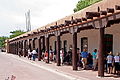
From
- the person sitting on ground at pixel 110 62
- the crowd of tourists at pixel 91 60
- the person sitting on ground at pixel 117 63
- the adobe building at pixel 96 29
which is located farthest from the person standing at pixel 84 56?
the person sitting on ground at pixel 117 63

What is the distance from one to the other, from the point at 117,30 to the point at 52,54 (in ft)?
41.7

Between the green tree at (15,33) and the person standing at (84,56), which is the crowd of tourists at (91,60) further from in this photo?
the green tree at (15,33)

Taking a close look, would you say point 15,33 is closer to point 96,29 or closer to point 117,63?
point 96,29

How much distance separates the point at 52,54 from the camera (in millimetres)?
32500

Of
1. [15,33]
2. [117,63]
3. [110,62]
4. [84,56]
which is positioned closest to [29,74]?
[84,56]

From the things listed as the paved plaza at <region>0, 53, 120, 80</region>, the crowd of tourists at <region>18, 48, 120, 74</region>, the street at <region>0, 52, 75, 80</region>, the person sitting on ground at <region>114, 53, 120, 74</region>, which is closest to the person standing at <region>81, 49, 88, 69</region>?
the crowd of tourists at <region>18, 48, 120, 74</region>

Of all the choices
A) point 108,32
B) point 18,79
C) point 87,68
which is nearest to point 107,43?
point 108,32

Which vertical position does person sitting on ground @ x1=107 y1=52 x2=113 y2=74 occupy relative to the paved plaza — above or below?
above

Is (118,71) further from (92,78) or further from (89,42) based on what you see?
(89,42)

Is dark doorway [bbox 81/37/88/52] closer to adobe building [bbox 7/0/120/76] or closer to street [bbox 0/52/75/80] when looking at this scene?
adobe building [bbox 7/0/120/76]

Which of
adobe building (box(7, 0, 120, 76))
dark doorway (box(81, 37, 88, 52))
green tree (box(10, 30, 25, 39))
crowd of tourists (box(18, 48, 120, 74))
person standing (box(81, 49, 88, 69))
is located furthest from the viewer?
green tree (box(10, 30, 25, 39))

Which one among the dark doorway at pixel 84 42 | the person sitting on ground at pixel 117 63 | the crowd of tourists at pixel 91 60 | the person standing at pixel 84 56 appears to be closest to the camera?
the person sitting on ground at pixel 117 63

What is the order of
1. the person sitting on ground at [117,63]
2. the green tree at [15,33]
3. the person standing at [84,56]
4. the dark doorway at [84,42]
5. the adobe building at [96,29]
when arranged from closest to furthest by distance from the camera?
the adobe building at [96,29] < the person sitting on ground at [117,63] < the person standing at [84,56] < the dark doorway at [84,42] < the green tree at [15,33]

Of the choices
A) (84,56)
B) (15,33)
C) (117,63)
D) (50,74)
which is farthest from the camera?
(15,33)
